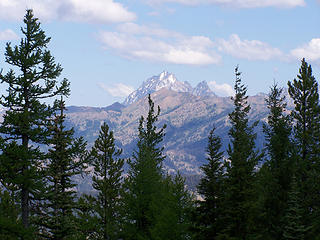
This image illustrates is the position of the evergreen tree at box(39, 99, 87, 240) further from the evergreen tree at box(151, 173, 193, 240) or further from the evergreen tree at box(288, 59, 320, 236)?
the evergreen tree at box(288, 59, 320, 236)

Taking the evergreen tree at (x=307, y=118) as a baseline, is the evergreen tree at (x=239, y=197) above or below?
below

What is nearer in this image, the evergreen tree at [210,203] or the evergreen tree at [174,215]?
the evergreen tree at [174,215]

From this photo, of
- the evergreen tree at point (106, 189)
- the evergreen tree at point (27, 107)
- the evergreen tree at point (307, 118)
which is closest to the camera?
the evergreen tree at point (27, 107)

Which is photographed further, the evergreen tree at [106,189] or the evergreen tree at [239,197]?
the evergreen tree at [106,189]

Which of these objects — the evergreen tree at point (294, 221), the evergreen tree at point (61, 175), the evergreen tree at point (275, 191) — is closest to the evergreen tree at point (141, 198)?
the evergreen tree at point (61, 175)

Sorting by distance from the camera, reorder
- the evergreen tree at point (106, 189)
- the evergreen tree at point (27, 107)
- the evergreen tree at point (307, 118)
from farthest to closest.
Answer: the evergreen tree at point (307, 118) < the evergreen tree at point (106, 189) < the evergreen tree at point (27, 107)

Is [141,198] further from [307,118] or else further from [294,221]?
[307,118]

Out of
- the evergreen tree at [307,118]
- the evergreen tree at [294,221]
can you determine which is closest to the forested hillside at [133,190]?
the evergreen tree at [294,221]

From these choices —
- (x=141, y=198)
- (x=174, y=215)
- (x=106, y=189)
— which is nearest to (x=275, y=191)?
(x=174, y=215)

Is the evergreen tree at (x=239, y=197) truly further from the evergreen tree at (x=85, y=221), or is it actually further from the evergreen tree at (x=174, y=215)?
the evergreen tree at (x=85, y=221)

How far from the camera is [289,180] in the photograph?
35.2 metres

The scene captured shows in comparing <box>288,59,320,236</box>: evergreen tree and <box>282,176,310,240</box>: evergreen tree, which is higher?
<box>288,59,320,236</box>: evergreen tree

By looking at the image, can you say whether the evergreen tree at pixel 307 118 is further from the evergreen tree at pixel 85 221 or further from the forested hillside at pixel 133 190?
the evergreen tree at pixel 85 221

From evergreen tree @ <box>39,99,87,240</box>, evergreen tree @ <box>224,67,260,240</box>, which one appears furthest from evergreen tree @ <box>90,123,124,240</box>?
evergreen tree @ <box>224,67,260,240</box>
